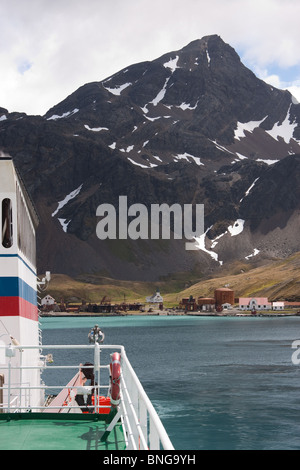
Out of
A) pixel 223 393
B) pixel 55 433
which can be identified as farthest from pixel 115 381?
pixel 223 393

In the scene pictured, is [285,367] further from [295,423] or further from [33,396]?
[33,396]

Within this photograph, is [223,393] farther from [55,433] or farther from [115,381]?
[55,433]

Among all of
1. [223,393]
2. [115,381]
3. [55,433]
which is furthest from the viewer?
[223,393]

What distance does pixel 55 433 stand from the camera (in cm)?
1449

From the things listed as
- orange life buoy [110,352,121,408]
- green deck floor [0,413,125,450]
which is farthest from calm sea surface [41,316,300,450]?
orange life buoy [110,352,121,408]

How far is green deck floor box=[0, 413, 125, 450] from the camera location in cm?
1330

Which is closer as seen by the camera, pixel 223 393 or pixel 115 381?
pixel 115 381

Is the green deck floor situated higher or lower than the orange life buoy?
lower

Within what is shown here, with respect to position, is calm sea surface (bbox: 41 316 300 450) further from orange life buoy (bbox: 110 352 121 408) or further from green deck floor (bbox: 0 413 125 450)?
orange life buoy (bbox: 110 352 121 408)

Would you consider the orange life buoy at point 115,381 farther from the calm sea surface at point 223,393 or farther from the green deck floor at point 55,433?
the calm sea surface at point 223,393

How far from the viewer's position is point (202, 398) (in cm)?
5403

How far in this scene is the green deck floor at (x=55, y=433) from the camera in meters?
13.3
